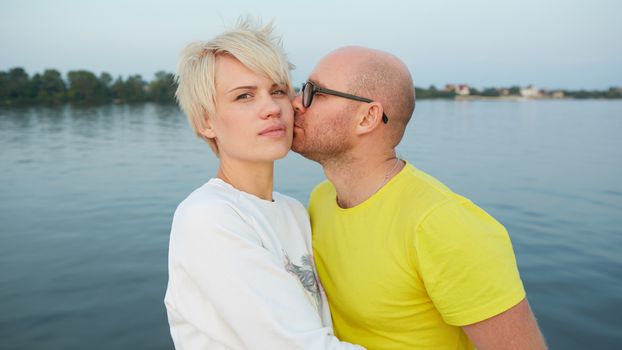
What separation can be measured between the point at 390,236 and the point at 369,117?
0.84m

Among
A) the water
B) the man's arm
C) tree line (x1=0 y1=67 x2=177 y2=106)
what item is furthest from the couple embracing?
tree line (x1=0 y1=67 x2=177 y2=106)

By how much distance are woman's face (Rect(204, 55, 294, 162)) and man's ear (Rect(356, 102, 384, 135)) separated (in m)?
0.50

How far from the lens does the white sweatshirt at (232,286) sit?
6.63ft

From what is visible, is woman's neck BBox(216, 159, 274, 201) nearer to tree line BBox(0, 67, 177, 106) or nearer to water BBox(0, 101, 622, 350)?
water BBox(0, 101, 622, 350)

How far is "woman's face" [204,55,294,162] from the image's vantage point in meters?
2.63

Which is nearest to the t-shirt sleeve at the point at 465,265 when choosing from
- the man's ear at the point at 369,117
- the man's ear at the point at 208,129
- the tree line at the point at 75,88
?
the man's ear at the point at 369,117

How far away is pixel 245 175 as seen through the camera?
8.93 feet

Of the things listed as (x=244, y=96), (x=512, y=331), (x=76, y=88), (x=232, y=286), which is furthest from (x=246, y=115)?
(x=76, y=88)

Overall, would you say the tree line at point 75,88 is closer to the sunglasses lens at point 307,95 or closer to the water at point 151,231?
the water at point 151,231

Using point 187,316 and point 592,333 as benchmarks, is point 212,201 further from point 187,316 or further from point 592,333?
point 592,333

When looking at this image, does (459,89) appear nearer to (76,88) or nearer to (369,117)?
(76,88)

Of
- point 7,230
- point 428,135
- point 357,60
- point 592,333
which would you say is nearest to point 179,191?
point 7,230

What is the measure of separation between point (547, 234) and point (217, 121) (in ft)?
28.9

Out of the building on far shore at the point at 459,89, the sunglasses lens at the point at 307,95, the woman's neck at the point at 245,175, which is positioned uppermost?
the sunglasses lens at the point at 307,95
